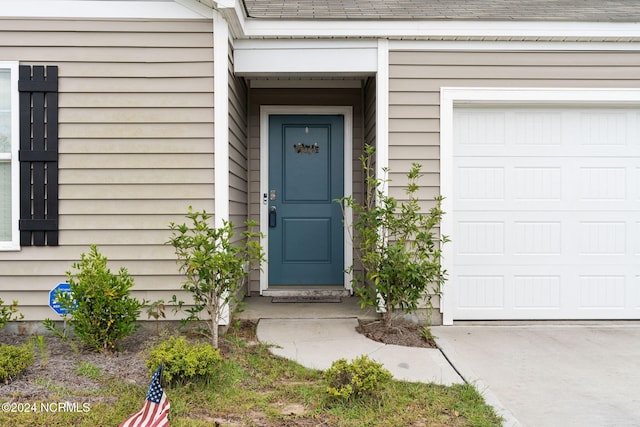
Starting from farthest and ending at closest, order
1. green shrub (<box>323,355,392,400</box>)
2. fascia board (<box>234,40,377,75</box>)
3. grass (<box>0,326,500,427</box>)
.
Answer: fascia board (<box>234,40,377,75</box>) < green shrub (<box>323,355,392,400</box>) < grass (<box>0,326,500,427</box>)

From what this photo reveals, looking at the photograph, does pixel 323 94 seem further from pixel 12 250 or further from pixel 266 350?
pixel 12 250

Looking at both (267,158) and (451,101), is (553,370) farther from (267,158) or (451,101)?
(267,158)

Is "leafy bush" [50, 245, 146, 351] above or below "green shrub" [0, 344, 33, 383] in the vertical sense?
above

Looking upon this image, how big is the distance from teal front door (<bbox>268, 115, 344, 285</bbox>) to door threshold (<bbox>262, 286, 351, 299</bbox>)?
6.0 inches

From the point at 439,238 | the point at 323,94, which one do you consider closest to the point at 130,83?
the point at 323,94

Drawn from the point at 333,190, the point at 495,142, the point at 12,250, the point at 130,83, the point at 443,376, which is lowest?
the point at 443,376

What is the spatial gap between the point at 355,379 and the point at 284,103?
358 centimetres

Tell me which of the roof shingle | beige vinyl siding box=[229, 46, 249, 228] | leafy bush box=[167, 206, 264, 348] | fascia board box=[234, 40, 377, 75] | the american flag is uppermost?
the roof shingle

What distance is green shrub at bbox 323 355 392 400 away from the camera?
8.79ft

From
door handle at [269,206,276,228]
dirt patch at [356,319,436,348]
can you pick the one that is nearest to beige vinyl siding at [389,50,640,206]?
dirt patch at [356,319,436,348]

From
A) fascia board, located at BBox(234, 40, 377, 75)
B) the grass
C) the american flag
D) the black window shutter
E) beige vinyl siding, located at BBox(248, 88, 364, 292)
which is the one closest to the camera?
the american flag

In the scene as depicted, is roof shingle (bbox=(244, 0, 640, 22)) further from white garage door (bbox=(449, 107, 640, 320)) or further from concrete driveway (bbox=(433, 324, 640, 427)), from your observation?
concrete driveway (bbox=(433, 324, 640, 427))

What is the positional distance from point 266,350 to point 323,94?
119 inches

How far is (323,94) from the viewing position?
548 cm
